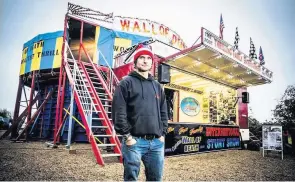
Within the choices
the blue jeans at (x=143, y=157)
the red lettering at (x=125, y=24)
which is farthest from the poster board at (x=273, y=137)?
the red lettering at (x=125, y=24)

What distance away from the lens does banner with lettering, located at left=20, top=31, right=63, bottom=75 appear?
11867 millimetres

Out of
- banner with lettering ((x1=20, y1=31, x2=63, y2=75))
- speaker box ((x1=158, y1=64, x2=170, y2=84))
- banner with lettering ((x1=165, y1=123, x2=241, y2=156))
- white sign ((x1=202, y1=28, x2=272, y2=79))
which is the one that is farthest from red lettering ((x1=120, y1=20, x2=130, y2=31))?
banner with lettering ((x1=165, y1=123, x2=241, y2=156))

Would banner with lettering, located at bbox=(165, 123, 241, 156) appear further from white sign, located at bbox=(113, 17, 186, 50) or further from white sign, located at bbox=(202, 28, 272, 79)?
white sign, located at bbox=(113, 17, 186, 50)

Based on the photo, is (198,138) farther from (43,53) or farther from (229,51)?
(43,53)

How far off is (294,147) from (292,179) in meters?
5.12

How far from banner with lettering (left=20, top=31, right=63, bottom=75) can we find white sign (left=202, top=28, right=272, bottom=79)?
861 cm

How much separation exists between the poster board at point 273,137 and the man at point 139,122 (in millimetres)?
7624

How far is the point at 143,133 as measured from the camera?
2.18 metres

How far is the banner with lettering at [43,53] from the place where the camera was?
11.9 m

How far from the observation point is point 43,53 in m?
12.2

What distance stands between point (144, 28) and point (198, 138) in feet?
29.5

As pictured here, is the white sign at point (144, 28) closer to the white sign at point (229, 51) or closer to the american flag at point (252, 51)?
the white sign at point (229, 51)

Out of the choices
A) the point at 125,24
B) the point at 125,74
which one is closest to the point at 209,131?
the point at 125,74

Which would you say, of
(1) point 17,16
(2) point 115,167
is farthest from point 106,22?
(2) point 115,167
